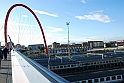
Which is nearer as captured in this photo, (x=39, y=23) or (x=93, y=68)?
(x=93, y=68)

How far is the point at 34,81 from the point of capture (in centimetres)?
136

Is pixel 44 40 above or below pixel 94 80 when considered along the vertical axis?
Result: above

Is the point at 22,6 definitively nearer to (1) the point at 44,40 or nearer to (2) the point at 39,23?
(2) the point at 39,23

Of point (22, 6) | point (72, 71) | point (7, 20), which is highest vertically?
point (22, 6)

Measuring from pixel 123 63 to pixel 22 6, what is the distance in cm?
2990

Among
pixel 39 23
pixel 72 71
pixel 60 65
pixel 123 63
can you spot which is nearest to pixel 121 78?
pixel 72 71

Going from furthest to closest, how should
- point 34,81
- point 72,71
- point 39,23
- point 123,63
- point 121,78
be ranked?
point 39,23 < point 123,63 < point 72,71 < point 121,78 < point 34,81

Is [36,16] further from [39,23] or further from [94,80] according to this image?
[94,80]

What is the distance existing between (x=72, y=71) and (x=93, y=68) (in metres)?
3.93

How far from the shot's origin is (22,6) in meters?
46.3

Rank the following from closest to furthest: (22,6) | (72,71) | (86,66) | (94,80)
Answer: (94,80)
(72,71)
(86,66)
(22,6)

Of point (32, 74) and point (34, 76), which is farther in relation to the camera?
point (32, 74)

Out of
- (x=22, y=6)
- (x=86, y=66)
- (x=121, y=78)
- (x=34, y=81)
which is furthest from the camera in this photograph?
(x=22, y=6)

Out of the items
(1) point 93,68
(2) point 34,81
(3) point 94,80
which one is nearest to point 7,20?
(1) point 93,68
